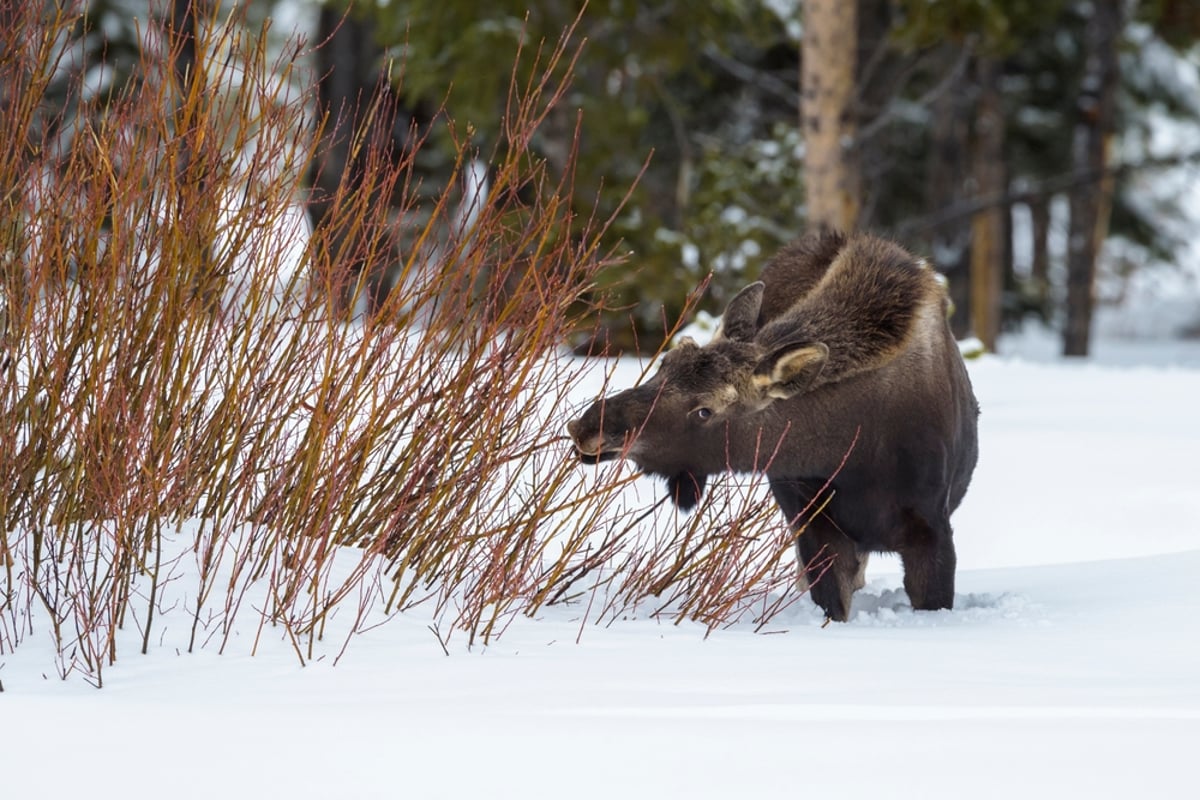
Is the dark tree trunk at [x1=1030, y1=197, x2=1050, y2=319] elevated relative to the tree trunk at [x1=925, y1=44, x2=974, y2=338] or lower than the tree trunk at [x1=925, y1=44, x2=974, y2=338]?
lower

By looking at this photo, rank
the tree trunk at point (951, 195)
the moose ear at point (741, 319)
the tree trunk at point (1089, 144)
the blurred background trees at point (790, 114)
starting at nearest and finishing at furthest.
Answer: the moose ear at point (741, 319) → the blurred background trees at point (790, 114) → the tree trunk at point (951, 195) → the tree trunk at point (1089, 144)

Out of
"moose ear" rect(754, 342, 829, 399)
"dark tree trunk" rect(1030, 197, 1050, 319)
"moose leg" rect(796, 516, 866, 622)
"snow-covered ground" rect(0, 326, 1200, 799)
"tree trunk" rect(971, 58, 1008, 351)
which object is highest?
"moose ear" rect(754, 342, 829, 399)

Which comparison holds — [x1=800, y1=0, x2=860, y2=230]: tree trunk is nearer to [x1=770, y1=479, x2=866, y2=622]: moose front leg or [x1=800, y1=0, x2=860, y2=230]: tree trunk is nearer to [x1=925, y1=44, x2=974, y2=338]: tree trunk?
[x1=925, y1=44, x2=974, y2=338]: tree trunk

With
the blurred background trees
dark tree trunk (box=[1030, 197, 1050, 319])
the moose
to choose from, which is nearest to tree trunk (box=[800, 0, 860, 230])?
the blurred background trees

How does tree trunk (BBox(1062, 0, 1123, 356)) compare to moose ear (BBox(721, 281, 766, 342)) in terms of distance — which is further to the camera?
tree trunk (BBox(1062, 0, 1123, 356))

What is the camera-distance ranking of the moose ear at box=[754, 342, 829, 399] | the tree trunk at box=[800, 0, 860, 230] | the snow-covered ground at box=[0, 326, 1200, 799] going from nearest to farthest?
the snow-covered ground at box=[0, 326, 1200, 799] < the moose ear at box=[754, 342, 829, 399] < the tree trunk at box=[800, 0, 860, 230]

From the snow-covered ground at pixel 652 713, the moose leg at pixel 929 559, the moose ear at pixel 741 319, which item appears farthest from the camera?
the moose ear at pixel 741 319

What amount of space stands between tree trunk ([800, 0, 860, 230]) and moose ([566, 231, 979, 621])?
7.65 metres

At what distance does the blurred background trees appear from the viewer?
14352mm

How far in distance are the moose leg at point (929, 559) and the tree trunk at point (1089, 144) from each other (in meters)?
14.8

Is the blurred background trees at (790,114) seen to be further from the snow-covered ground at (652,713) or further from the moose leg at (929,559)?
the snow-covered ground at (652,713)

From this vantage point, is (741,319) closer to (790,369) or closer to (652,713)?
(790,369)

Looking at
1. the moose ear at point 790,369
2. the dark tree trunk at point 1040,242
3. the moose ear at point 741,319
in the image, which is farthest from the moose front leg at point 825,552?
the dark tree trunk at point 1040,242

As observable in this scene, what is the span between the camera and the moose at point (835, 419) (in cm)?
527
